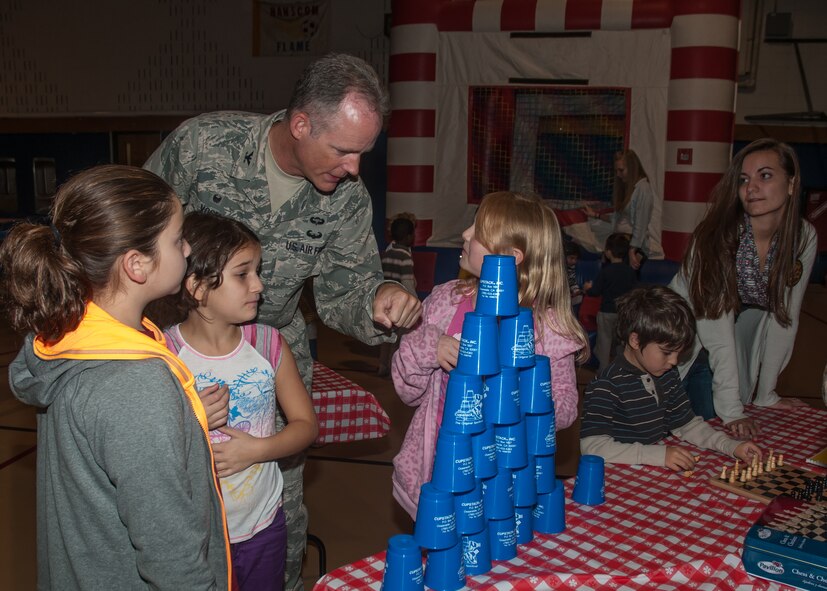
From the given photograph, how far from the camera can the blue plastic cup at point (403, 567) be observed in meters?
1.50

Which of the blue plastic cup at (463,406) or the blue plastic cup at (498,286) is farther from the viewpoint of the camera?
the blue plastic cup at (498,286)

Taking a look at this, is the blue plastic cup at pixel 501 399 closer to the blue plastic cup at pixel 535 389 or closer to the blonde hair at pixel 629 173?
the blue plastic cup at pixel 535 389

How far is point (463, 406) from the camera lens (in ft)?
5.32

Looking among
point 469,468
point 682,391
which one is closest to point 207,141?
point 469,468

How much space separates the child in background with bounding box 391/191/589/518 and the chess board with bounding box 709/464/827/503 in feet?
1.62

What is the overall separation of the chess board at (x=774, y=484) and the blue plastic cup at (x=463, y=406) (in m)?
0.97

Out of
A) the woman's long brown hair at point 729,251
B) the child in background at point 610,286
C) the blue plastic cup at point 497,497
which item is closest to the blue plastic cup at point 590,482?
the blue plastic cup at point 497,497

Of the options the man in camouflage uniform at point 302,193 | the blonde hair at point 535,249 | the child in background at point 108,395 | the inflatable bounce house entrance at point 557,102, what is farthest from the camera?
the inflatable bounce house entrance at point 557,102

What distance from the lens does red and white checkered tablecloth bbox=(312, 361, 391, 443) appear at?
11.9ft

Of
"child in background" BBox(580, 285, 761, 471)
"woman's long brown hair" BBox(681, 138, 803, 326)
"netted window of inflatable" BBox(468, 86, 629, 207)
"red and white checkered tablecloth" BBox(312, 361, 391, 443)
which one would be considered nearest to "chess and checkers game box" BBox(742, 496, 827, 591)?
"child in background" BBox(580, 285, 761, 471)

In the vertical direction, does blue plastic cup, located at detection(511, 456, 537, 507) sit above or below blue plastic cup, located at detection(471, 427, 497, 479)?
below

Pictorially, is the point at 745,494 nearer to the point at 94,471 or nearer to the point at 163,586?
the point at 163,586

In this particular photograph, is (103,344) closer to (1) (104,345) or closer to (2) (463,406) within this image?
(1) (104,345)

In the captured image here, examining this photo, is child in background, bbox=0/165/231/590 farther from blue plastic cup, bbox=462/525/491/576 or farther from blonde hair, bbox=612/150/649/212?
blonde hair, bbox=612/150/649/212
